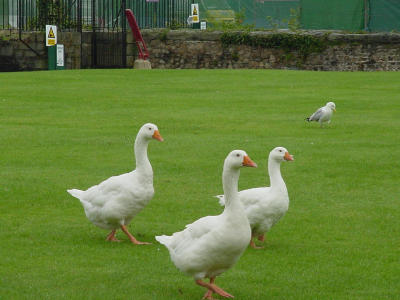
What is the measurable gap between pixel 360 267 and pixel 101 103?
13.4 meters

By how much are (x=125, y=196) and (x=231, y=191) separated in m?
2.07

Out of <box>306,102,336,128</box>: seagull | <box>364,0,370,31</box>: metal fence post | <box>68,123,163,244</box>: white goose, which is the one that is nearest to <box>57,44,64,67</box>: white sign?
<box>364,0,370,31</box>: metal fence post

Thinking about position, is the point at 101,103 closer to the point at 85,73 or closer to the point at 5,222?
the point at 85,73

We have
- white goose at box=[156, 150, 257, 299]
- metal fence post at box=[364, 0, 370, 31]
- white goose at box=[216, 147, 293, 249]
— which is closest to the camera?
white goose at box=[156, 150, 257, 299]

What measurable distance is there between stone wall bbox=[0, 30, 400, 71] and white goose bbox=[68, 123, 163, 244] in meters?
23.1

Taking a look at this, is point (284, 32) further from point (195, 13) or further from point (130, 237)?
point (130, 237)

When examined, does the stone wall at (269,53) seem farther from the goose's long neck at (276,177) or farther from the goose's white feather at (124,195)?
the goose's white feather at (124,195)

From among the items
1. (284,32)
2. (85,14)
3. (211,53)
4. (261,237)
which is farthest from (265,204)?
(85,14)

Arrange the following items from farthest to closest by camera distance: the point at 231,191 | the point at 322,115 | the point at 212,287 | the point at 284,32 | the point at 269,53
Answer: the point at 269,53 → the point at 284,32 → the point at 322,115 → the point at 212,287 → the point at 231,191

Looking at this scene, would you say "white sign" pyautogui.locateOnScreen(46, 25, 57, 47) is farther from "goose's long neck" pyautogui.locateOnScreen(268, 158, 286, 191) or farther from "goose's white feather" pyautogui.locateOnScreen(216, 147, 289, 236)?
"goose's white feather" pyautogui.locateOnScreen(216, 147, 289, 236)

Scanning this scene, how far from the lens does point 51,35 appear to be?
2986 centimetres

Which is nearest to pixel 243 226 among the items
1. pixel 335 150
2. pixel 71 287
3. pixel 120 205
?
pixel 71 287

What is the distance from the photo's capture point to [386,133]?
52.5 feet

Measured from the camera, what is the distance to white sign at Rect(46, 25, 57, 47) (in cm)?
2964
